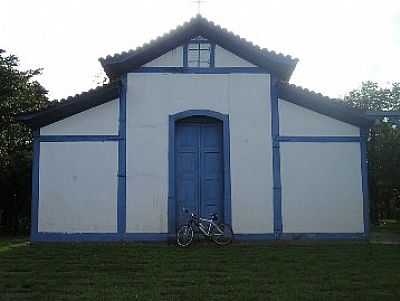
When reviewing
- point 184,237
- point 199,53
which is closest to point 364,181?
point 184,237

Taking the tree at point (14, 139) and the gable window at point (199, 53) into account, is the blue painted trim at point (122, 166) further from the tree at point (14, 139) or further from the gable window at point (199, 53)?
the tree at point (14, 139)

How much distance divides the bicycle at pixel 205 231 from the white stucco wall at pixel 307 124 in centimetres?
276

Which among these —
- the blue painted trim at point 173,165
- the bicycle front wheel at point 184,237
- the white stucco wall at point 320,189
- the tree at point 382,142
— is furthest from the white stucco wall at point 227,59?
the tree at point 382,142

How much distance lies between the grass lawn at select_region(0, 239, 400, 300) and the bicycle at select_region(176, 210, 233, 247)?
39 centimetres

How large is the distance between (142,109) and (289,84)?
11.9 ft

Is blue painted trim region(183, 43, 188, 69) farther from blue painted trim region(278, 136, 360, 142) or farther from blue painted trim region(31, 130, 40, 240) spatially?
blue painted trim region(31, 130, 40, 240)

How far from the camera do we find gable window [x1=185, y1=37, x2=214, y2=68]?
12648 mm

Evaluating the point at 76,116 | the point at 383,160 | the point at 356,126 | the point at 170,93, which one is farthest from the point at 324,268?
the point at 383,160

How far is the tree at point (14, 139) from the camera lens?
937 inches

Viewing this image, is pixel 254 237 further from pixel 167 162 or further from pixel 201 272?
pixel 201 272

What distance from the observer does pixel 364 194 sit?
1238cm

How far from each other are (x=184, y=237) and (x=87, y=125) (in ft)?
11.8

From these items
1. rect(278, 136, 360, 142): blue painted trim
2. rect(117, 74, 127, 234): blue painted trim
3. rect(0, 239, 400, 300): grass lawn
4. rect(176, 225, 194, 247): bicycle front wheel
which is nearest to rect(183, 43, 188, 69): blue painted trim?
rect(117, 74, 127, 234): blue painted trim

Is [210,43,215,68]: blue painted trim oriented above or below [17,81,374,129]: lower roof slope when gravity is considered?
above
